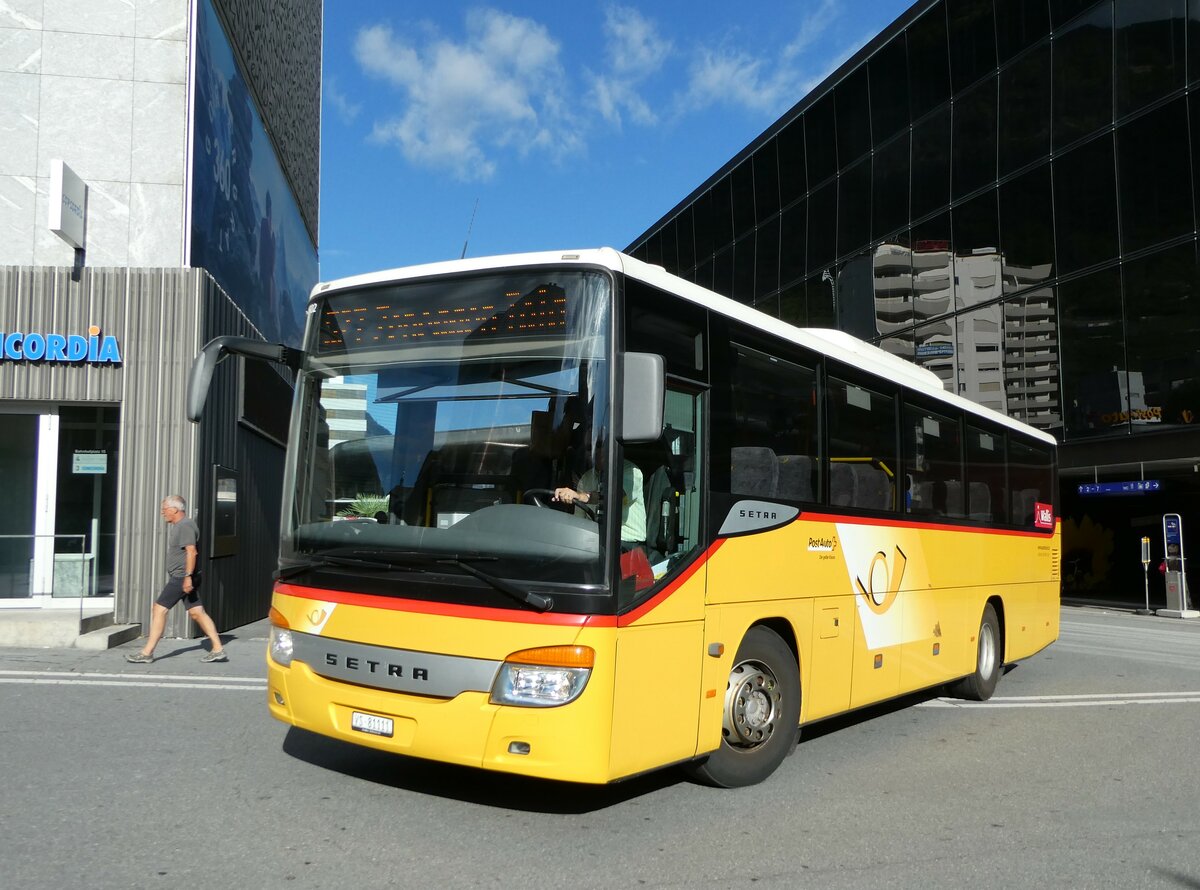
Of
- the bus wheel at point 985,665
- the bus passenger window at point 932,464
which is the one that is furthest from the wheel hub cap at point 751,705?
the bus wheel at point 985,665

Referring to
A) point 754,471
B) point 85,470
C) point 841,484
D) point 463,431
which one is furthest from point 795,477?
point 85,470

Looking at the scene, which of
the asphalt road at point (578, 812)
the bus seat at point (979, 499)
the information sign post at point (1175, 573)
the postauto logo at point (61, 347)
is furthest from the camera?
the information sign post at point (1175, 573)

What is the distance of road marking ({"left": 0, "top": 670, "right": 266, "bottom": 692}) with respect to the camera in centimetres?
978

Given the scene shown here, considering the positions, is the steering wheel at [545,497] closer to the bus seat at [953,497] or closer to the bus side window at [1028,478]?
the bus seat at [953,497]

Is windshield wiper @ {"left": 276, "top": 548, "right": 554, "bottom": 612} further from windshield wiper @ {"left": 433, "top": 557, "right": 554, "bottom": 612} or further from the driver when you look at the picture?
the driver

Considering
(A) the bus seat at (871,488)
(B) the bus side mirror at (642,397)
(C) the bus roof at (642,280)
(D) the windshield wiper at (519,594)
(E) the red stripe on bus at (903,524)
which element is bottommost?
(D) the windshield wiper at (519,594)

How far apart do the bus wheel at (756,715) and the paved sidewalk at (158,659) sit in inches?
241

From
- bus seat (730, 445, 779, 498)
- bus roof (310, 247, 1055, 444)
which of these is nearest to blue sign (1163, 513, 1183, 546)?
bus roof (310, 247, 1055, 444)

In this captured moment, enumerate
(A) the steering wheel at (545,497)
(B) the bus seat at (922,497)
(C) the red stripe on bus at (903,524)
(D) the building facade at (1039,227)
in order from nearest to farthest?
1. (A) the steering wheel at (545,497)
2. (C) the red stripe on bus at (903,524)
3. (B) the bus seat at (922,497)
4. (D) the building facade at (1039,227)

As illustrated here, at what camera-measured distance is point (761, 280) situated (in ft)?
124

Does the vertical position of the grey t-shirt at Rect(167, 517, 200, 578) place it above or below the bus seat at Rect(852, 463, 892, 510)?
below

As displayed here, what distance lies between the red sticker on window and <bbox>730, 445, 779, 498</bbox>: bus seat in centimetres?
614

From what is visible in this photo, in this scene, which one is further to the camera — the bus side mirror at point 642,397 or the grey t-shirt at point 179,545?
the grey t-shirt at point 179,545

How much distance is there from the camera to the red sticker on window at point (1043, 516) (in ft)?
38.1
